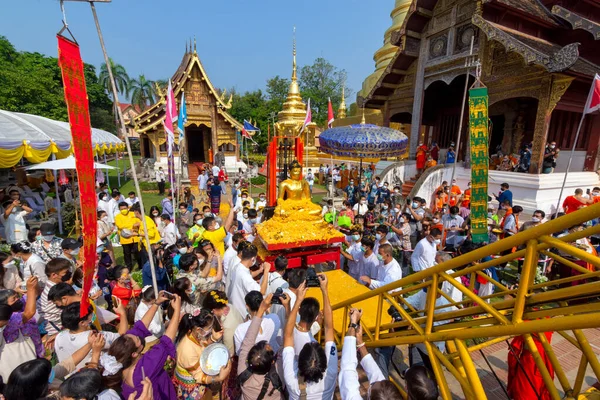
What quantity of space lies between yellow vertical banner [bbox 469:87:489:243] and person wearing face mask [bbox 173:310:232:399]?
4.55m

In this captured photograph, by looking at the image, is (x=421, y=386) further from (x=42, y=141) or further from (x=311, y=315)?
(x=42, y=141)

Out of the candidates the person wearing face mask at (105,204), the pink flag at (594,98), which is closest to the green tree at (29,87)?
the person wearing face mask at (105,204)

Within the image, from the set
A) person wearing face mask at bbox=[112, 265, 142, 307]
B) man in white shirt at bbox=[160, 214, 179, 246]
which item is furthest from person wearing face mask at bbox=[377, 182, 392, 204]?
person wearing face mask at bbox=[112, 265, 142, 307]

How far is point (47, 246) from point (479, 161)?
7.67m

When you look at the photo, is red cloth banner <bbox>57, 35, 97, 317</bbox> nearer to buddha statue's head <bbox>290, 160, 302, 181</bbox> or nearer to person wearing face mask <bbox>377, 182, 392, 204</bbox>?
buddha statue's head <bbox>290, 160, 302, 181</bbox>

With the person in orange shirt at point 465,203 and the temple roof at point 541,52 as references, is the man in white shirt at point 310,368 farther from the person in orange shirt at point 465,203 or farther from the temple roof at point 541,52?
the temple roof at point 541,52

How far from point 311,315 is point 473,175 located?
14.0 ft

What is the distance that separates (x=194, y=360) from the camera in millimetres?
2803

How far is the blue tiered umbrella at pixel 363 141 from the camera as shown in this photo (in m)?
6.28

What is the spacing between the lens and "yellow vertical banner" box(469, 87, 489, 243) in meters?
5.26

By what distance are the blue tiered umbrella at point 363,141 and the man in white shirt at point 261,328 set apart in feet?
13.3

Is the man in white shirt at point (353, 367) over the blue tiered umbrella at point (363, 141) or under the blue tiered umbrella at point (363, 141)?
under

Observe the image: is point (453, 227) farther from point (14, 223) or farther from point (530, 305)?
point (14, 223)

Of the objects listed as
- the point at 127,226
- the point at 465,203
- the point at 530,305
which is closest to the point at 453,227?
the point at 465,203
